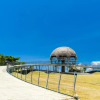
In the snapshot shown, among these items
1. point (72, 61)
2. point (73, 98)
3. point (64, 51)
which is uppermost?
point (64, 51)

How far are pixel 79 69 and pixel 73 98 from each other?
5201 cm

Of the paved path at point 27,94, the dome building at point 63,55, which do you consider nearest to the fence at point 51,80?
the paved path at point 27,94

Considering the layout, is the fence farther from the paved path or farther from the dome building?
Answer: the dome building

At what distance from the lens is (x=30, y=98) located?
7.35 metres

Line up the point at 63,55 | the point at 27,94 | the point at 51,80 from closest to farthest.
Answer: the point at 27,94, the point at 51,80, the point at 63,55

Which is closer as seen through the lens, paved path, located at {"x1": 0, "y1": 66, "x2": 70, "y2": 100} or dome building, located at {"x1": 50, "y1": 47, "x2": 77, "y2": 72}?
paved path, located at {"x1": 0, "y1": 66, "x2": 70, "y2": 100}

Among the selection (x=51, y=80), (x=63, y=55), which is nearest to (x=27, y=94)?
(x=51, y=80)

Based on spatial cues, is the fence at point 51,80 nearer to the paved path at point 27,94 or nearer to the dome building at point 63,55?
the paved path at point 27,94

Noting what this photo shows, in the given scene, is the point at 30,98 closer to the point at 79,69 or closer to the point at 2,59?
the point at 79,69

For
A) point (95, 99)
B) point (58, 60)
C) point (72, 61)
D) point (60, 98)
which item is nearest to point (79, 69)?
point (72, 61)

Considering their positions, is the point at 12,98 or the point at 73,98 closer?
the point at 12,98

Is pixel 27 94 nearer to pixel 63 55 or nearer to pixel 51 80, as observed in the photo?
pixel 51 80

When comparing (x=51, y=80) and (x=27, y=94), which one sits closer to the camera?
(x=27, y=94)

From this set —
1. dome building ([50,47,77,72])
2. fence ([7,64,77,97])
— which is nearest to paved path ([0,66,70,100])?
fence ([7,64,77,97])
